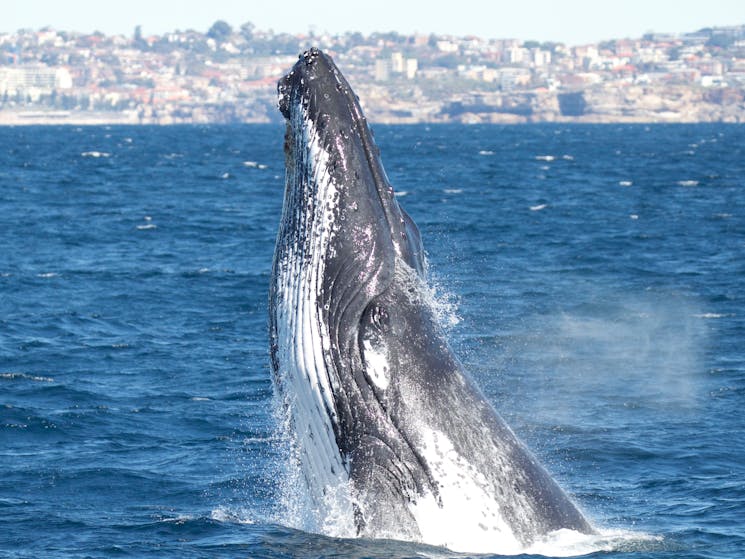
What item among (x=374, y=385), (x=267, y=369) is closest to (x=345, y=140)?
(x=374, y=385)

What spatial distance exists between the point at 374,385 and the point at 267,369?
12.1 metres

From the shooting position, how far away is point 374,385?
765 centimetres

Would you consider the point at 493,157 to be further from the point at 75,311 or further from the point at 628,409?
the point at 628,409

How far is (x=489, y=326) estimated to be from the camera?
22766 mm

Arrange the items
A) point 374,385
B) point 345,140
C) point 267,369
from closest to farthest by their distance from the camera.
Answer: point 374,385 → point 345,140 → point 267,369

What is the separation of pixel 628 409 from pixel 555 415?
116cm

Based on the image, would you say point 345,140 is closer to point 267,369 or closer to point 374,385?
point 374,385

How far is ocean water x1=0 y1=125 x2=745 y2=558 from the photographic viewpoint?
429 inches

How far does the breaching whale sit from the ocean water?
0.96ft

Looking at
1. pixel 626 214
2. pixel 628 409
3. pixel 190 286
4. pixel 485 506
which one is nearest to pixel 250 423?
pixel 628 409

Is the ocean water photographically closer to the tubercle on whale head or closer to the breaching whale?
the breaching whale

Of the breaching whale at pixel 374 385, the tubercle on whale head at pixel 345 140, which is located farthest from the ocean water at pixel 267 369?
the tubercle on whale head at pixel 345 140

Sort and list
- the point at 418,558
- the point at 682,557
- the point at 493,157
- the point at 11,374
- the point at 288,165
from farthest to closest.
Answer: the point at 493,157 < the point at 11,374 < the point at 682,557 < the point at 288,165 < the point at 418,558

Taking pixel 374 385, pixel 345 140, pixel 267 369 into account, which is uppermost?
pixel 345 140
